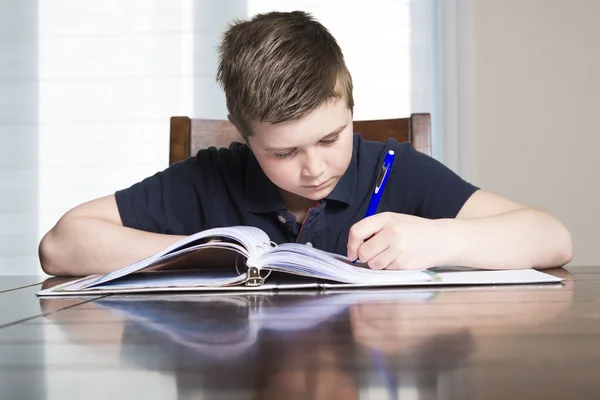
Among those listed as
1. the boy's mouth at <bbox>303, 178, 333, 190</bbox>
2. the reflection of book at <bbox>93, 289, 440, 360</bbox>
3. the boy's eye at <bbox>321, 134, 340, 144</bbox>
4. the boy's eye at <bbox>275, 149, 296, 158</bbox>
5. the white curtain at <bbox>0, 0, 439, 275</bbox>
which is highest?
the white curtain at <bbox>0, 0, 439, 275</bbox>

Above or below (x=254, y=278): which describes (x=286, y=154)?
above

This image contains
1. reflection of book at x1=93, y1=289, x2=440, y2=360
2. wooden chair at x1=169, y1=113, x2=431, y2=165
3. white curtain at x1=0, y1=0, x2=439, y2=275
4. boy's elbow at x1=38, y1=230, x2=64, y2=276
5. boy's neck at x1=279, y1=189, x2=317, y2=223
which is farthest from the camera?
white curtain at x1=0, y1=0, x2=439, y2=275

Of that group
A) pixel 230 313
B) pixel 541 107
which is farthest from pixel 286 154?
pixel 541 107

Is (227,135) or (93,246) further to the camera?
(227,135)

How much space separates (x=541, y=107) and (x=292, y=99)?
65.3 inches

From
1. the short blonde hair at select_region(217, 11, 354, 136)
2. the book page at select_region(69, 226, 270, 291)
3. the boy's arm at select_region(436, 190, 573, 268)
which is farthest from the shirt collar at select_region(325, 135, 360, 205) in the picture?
the book page at select_region(69, 226, 270, 291)

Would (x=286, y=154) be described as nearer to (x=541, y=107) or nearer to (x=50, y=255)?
(x=50, y=255)

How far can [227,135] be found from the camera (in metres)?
1.55

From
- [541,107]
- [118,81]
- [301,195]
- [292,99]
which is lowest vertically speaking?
[301,195]

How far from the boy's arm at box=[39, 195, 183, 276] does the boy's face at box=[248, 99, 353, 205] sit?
0.60 ft

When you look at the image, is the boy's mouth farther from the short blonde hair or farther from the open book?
the open book

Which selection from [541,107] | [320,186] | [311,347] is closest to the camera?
[311,347]

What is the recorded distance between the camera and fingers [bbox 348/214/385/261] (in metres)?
0.82

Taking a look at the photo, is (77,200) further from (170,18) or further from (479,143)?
(479,143)
